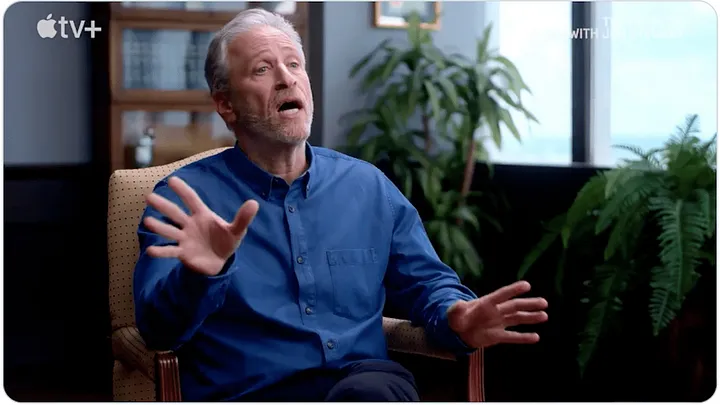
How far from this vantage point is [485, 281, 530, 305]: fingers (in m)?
1.32

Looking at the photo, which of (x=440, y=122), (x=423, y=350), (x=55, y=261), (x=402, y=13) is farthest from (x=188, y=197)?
(x=402, y=13)

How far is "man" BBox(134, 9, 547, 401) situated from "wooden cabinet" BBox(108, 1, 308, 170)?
183cm

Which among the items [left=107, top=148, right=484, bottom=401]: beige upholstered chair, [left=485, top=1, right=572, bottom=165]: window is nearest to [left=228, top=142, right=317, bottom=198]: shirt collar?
[left=107, top=148, right=484, bottom=401]: beige upholstered chair

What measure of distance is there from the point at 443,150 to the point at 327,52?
0.59 metres

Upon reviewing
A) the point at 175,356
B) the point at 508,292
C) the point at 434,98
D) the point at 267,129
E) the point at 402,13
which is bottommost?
the point at 175,356

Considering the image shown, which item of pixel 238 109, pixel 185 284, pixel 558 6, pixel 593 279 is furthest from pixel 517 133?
pixel 185 284

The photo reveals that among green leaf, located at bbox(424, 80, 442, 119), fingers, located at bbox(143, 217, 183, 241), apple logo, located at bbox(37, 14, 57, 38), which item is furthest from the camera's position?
green leaf, located at bbox(424, 80, 442, 119)

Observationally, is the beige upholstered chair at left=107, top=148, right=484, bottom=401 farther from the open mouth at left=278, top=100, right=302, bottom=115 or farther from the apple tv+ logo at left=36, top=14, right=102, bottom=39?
the apple tv+ logo at left=36, top=14, right=102, bottom=39

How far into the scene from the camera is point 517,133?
3.24m

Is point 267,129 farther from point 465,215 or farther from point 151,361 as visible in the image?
point 465,215

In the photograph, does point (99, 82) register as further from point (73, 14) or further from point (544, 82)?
point (544, 82)

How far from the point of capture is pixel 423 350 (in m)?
1.56

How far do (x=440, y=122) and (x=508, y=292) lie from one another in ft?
6.54

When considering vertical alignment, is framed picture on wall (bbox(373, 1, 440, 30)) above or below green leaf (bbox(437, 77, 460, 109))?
above
